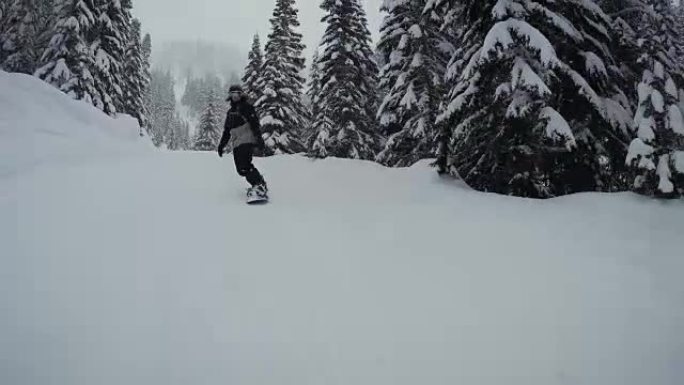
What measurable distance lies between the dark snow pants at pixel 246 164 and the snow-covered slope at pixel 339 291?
914 millimetres

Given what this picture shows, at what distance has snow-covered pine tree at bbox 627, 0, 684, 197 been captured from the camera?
6.13m

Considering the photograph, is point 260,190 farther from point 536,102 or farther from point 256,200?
point 536,102

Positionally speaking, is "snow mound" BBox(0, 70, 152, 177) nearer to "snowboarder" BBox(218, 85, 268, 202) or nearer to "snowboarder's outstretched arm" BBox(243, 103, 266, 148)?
"snowboarder" BBox(218, 85, 268, 202)

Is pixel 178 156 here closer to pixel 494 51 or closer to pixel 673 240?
pixel 494 51

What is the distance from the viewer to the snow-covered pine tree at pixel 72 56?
22656mm

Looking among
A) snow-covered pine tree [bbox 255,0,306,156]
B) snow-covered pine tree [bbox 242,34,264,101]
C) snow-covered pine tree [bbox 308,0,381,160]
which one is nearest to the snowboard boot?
snow-covered pine tree [bbox 308,0,381,160]

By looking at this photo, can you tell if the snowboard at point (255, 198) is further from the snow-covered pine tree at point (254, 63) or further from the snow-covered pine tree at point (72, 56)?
the snow-covered pine tree at point (254, 63)

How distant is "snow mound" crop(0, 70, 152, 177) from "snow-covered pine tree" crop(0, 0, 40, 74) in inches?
709

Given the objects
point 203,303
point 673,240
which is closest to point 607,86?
point 673,240

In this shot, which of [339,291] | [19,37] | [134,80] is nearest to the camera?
[339,291]

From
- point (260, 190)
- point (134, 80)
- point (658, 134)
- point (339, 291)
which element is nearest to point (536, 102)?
point (658, 134)

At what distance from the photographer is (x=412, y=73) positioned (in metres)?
16.1

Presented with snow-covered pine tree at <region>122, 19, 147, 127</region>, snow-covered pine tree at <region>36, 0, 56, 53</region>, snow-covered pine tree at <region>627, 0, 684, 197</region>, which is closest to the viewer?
snow-covered pine tree at <region>627, 0, 684, 197</region>

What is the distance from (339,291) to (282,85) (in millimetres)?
23267
